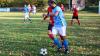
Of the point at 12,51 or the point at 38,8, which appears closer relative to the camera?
the point at 12,51

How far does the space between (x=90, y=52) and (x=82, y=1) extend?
86275mm

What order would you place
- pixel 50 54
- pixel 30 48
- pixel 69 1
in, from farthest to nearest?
1. pixel 69 1
2. pixel 30 48
3. pixel 50 54

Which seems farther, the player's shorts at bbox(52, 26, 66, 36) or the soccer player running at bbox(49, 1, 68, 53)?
the player's shorts at bbox(52, 26, 66, 36)

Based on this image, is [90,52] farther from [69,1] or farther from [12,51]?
[69,1]

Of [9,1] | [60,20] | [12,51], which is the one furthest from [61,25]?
[9,1]

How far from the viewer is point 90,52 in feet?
46.5

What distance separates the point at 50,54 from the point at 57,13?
1574 millimetres

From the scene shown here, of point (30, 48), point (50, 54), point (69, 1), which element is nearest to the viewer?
point (50, 54)

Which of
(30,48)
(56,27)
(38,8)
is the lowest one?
(38,8)

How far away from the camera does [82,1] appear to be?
99.8 m

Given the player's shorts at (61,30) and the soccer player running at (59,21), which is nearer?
Result: the soccer player running at (59,21)

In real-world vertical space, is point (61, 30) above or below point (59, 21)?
below

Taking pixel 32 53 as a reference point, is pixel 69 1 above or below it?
below

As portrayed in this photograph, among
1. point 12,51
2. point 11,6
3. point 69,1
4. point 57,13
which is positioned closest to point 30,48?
point 12,51
